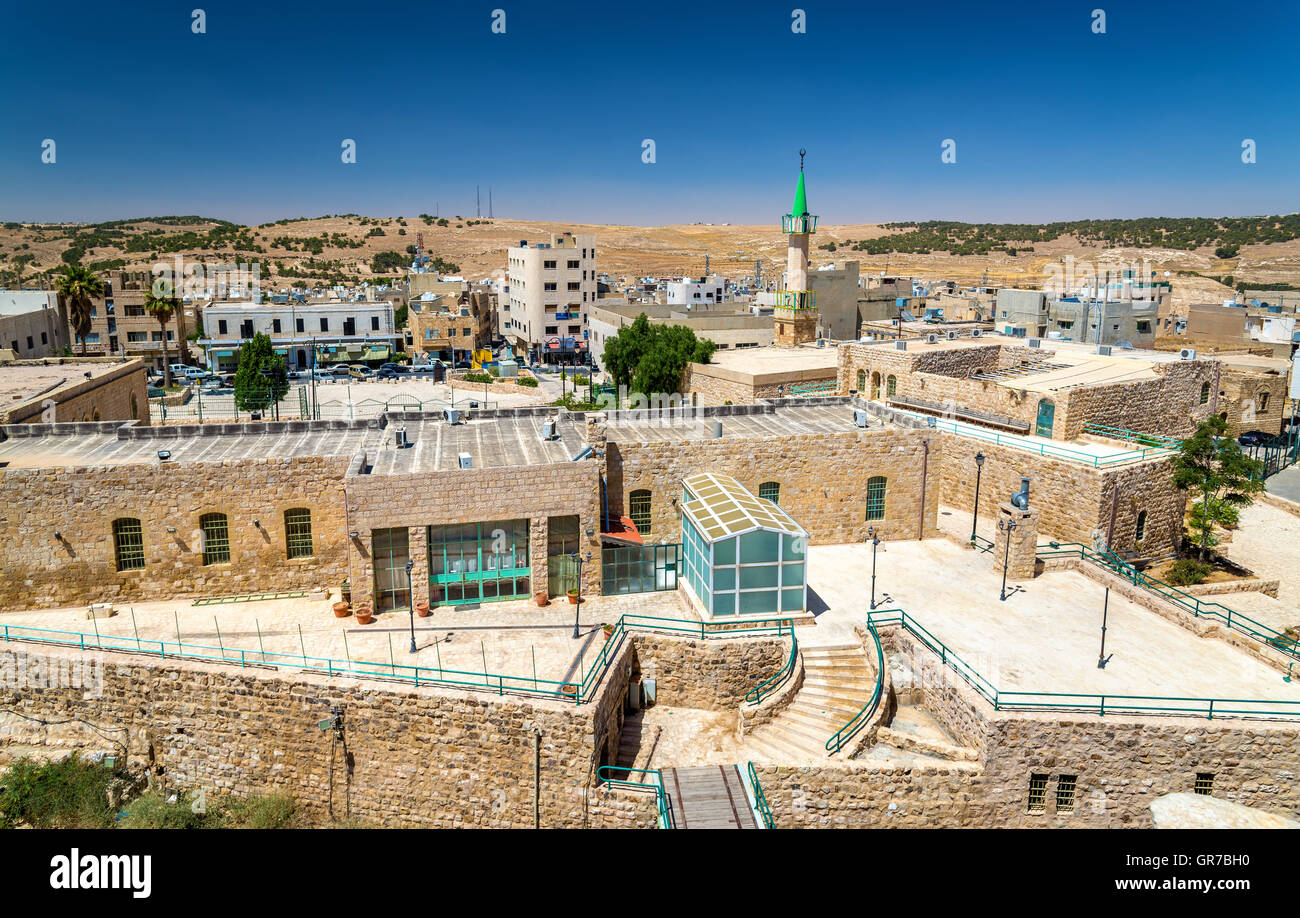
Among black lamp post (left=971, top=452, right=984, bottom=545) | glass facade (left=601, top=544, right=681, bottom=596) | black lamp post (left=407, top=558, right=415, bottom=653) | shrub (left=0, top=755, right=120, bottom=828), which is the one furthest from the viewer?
black lamp post (left=971, top=452, right=984, bottom=545)

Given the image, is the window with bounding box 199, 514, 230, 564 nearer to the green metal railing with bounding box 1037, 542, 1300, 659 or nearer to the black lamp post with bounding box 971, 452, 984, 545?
the black lamp post with bounding box 971, 452, 984, 545

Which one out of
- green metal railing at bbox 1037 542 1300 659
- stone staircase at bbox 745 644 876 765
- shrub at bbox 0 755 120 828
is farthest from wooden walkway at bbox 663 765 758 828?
green metal railing at bbox 1037 542 1300 659

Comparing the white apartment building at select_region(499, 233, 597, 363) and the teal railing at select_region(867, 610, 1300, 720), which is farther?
the white apartment building at select_region(499, 233, 597, 363)

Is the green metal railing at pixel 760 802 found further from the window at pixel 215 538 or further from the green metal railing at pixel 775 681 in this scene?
the window at pixel 215 538

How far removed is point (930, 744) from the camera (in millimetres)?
18250

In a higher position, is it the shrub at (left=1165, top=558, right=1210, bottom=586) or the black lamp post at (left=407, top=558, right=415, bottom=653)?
the black lamp post at (left=407, top=558, right=415, bottom=653)

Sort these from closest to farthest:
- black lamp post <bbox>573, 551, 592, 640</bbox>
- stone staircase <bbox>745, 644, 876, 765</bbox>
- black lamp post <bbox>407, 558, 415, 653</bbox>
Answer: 1. stone staircase <bbox>745, 644, 876, 765</bbox>
2. black lamp post <bbox>407, 558, 415, 653</bbox>
3. black lamp post <bbox>573, 551, 592, 640</bbox>

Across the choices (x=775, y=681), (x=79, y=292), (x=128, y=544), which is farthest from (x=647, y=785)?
(x=79, y=292)

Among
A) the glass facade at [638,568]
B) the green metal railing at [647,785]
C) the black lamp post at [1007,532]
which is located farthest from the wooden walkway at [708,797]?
the black lamp post at [1007,532]

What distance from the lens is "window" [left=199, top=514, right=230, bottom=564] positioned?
75.5 feet

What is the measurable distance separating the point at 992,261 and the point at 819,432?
144353mm

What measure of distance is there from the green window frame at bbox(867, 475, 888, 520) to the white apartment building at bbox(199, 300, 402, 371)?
5752 centimetres

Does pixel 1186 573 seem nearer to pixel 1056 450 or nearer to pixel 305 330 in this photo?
pixel 1056 450
